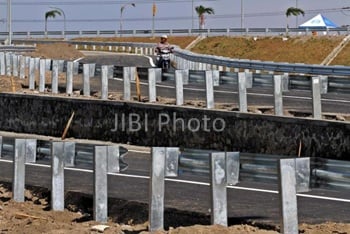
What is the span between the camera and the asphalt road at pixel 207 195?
1065cm

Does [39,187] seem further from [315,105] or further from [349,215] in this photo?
[315,105]

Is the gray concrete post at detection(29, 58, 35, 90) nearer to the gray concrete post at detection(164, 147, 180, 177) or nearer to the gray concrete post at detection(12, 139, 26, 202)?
the gray concrete post at detection(12, 139, 26, 202)

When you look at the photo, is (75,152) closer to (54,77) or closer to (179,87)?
(179,87)

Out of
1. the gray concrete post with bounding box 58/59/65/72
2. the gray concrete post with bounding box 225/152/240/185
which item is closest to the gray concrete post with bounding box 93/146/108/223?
the gray concrete post with bounding box 225/152/240/185

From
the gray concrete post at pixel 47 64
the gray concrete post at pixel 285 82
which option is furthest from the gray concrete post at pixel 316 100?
the gray concrete post at pixel 47 64

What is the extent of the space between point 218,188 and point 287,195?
909 mm

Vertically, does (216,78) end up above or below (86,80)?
below

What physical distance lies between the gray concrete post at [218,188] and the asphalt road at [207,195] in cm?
42

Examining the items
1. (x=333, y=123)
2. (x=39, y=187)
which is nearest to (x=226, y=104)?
(x=333, y=123)

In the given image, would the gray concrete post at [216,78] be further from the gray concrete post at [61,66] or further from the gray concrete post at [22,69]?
the gray concrete post at [22,69]

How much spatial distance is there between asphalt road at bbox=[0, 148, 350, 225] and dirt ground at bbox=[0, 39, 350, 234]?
1.35 feet

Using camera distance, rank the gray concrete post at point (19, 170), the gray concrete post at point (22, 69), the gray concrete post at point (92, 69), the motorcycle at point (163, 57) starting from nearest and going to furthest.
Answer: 1. the gray concrete post at point (19, 170)
2. the gray concrete post at point (92, 69)
3. the motorcycle at point (163, 57)
4. the gray concrete post at point (22, 69)

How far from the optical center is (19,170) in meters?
11.4

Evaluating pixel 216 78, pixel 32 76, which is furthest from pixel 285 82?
pixel 32 76
